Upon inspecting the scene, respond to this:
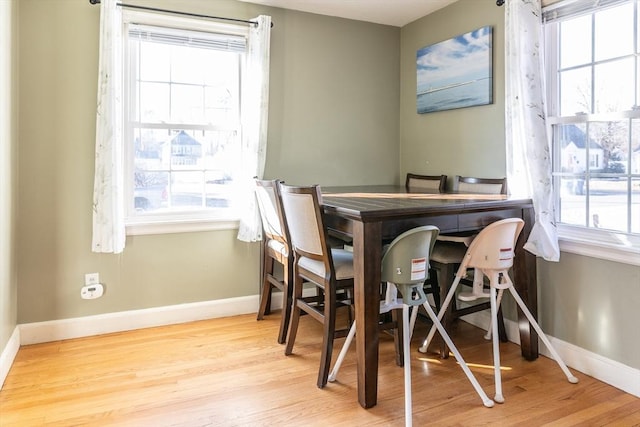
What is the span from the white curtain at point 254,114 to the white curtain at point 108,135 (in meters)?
0.83

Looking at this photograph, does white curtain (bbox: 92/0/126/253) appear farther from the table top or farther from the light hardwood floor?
the table top

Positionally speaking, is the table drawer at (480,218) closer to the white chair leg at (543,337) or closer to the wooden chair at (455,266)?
the wooden chair at (455,266)

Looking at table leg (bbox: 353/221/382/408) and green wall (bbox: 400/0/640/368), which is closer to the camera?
table leg (bbox: 353/221/382/408)

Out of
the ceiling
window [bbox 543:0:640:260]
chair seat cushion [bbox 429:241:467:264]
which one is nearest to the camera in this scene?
window [bbox 543:0:640:260]

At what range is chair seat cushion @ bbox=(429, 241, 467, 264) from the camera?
2.55 m

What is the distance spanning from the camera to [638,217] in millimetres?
2264

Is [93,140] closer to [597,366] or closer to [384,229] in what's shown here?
[384,229]

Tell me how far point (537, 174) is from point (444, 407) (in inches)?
51.9

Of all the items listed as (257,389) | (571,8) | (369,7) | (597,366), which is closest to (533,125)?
(571,8)

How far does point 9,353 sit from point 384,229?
2.14 meters

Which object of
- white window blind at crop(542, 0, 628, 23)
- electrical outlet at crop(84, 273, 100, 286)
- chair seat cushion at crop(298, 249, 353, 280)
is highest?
white window blind at crop(542, 0, 628, 23)

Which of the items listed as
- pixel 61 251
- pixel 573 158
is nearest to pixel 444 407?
pixel 573 158

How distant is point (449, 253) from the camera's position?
102 inches

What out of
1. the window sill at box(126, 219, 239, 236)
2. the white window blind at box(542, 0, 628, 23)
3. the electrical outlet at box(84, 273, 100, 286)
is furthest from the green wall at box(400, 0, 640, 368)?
the electrical outlet at box(84, 273, 100, 286)
